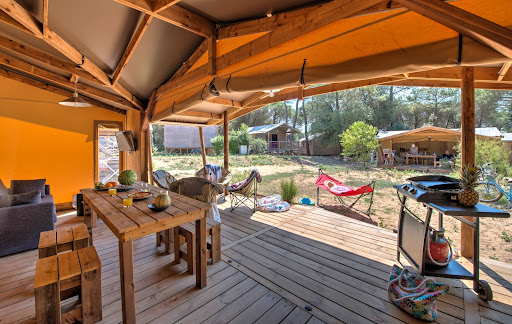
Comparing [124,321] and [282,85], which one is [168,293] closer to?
[124,321]

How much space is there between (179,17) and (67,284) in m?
2.42

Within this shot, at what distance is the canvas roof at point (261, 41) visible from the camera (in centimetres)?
138

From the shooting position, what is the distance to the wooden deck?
1.77 m

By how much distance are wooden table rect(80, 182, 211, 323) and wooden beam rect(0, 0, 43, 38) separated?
70.0 inches

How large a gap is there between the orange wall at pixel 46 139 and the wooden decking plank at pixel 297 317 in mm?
5749

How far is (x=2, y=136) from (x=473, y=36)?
7.27 meters

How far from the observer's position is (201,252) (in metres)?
2.08

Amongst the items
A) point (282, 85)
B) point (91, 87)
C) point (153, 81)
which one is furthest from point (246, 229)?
point (91, 87)

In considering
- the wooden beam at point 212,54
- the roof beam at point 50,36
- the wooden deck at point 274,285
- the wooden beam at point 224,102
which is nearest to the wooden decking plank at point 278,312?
the wooden deck at point 274,285

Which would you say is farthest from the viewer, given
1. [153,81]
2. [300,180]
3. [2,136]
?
[300,180]

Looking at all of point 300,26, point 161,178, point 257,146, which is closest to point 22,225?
point 161,178

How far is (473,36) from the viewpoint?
51.1 inches

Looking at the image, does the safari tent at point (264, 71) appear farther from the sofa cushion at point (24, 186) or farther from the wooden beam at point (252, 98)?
the sofa cushion at point (24, 186)

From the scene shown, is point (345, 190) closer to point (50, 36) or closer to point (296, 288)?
point (296, 288)
